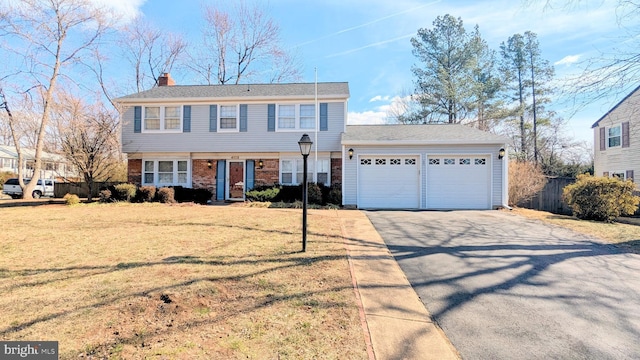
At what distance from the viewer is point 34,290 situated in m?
3.56

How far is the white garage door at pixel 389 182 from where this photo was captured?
40.8ft

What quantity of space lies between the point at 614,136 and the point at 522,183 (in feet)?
29.8

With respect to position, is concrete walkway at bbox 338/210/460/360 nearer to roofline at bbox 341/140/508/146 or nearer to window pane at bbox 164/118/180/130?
roofline at bbox 341/140/508/146

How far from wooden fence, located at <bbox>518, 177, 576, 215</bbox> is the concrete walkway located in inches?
545

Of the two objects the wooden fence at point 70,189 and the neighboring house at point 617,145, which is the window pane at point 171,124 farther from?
the neighboring house at point 617,145

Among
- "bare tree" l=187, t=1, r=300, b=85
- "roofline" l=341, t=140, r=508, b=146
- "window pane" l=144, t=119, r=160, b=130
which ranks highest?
"bare tree" l=187, t=1, r=300, b=85

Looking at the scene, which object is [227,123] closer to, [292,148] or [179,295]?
[292,148]

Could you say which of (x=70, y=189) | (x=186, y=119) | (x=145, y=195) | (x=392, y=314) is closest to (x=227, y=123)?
(x=186, y=119)

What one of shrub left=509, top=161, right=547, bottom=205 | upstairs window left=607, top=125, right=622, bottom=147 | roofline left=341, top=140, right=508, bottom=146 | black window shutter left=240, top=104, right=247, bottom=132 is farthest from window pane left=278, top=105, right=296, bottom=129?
upstairs window left=607, top=125, right=622, bottom=147

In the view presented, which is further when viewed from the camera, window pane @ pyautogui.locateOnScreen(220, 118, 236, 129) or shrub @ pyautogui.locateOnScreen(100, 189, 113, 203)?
window pane @ pyautogui.locateOnScreen(220, 118, 236, 129)

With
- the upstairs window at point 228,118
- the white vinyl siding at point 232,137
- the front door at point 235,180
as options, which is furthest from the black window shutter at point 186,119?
the front door at point 235,180

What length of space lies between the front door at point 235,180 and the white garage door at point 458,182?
8927 millimetres

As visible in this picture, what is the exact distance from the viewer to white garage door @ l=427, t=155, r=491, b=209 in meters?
12.1

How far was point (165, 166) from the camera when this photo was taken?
14875 millimetres
